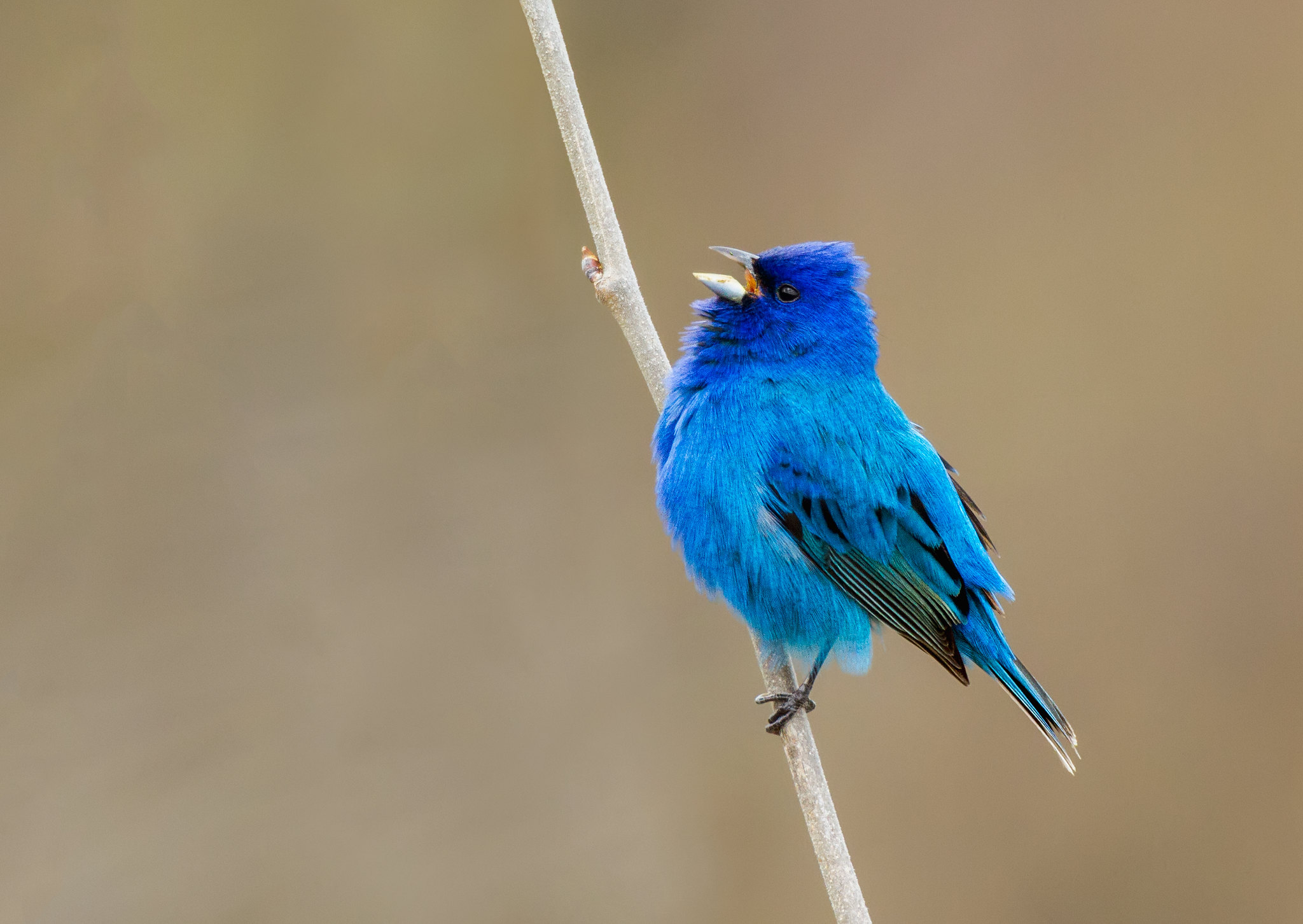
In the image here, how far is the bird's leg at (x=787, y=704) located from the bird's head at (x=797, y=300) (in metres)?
0.79

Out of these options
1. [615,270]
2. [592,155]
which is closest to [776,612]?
[615,270]

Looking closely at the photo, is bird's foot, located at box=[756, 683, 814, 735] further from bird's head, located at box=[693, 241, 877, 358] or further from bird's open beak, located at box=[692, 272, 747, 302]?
bird's open beak, located at box=[692, 272, 747, 302]

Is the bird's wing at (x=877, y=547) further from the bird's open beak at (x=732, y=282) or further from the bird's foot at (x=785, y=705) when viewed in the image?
the bird's open beak at (x=732, y=282)

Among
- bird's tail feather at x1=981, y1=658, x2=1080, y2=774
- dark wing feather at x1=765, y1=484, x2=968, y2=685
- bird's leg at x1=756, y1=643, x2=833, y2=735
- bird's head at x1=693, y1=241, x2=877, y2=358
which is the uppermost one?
bird's head at x1=693, y1=241, x2=877, y2=358

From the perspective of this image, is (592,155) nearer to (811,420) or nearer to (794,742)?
(811,420)

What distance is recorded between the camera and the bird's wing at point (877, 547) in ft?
9.10

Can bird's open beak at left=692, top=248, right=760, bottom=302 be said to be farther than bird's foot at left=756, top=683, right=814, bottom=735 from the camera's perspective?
Yes

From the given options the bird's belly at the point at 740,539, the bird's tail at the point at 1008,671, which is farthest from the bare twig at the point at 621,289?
the bird's tail at the point at 1008,671

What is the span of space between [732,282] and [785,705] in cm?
101

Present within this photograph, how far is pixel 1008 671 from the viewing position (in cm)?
288

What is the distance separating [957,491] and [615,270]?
1079mm

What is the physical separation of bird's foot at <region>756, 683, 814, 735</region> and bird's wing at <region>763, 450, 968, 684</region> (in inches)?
10.9

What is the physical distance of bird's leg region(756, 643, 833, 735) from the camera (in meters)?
2.64

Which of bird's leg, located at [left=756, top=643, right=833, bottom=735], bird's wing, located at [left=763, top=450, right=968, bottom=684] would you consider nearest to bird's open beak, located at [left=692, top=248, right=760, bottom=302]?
bird's wing, located at [left=763, top=450, right=968, bottom=684]
